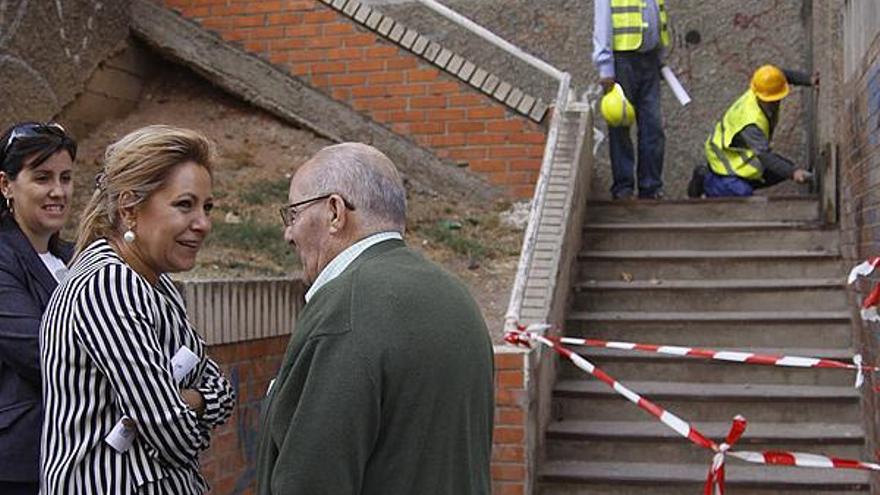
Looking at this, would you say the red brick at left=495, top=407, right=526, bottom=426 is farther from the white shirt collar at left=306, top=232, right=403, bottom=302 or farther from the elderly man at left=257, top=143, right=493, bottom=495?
the white shirt collar at left=306, top=232, right=403, bottom=302

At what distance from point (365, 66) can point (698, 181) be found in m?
2.79

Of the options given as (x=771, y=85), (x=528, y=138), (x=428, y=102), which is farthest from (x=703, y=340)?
(x=428, y=102)

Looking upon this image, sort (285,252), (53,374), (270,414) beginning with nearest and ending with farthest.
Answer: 1. (270,414)
2. (53,374)
3. (285,252)

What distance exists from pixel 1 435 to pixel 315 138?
600cm

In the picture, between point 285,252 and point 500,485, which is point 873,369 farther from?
point 285,252

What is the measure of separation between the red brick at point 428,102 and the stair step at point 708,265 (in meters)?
1.54

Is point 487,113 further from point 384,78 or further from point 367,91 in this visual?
point 367,91

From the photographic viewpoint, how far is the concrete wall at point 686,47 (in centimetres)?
973

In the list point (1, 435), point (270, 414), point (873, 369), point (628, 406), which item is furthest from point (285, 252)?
point (270, 414)

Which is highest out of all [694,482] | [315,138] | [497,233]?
[315,138]

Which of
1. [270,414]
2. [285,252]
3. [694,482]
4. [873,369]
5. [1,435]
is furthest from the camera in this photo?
[285,252]

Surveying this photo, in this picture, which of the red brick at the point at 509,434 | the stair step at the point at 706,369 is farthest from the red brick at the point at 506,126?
the red brick at the point at 509,434

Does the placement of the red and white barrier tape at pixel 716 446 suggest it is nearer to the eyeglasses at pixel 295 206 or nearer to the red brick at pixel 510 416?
the red brick at pixel 510 416

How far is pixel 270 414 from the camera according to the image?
2400 mm
